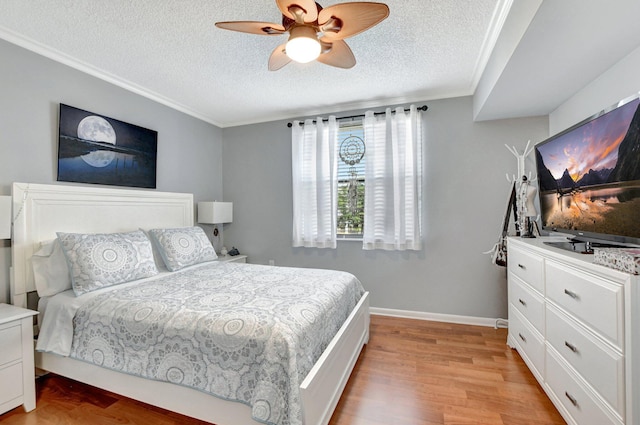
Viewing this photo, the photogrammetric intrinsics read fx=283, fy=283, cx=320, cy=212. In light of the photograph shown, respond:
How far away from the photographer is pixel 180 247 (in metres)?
2.83

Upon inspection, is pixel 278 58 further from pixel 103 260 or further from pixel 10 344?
pixel 10 344

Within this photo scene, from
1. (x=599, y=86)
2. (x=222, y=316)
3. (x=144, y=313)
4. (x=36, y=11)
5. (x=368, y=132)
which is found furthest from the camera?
(x=368, y=132)

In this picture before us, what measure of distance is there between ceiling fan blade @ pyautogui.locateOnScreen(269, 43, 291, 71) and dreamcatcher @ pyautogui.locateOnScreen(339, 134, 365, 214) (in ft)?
5.54

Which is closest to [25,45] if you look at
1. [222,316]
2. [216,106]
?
[216,106]

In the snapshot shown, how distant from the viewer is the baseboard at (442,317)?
9.98 feet

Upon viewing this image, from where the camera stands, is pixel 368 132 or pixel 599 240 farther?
pixel 368 132

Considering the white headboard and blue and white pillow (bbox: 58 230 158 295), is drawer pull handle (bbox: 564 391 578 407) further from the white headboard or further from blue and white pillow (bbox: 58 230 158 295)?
the white headboard

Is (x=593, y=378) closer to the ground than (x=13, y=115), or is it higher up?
closer to the ground

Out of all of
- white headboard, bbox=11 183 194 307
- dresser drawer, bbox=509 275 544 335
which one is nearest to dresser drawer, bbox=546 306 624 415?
dresser drawer, bbox=509 275 544 335

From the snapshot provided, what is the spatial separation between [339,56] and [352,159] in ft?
5.73

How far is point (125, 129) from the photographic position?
2.87 metres

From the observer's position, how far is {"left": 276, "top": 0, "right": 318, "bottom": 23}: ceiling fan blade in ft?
4.62

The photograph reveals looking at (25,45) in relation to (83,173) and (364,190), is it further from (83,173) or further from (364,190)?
(364,190)

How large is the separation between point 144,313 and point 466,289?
3.06 meters
